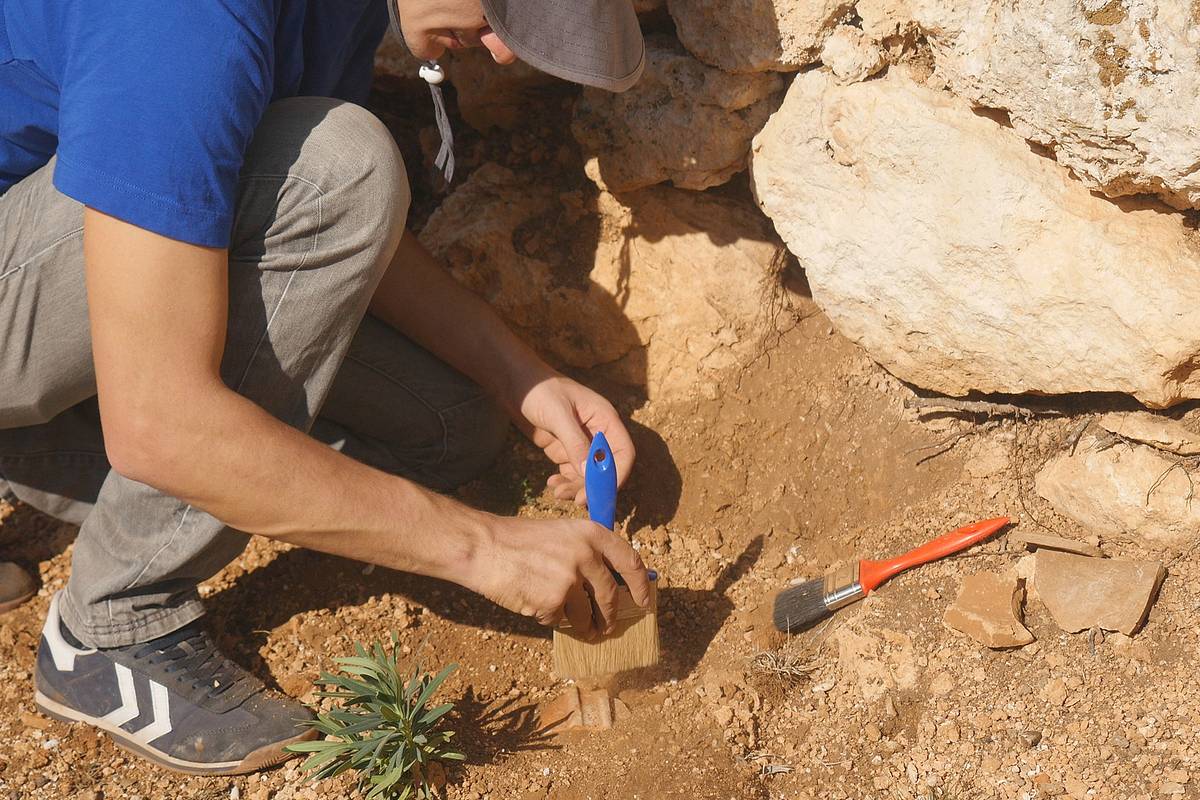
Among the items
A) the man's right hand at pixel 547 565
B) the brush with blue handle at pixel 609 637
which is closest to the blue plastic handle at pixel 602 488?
the brush with blue handle at pixel 609 637

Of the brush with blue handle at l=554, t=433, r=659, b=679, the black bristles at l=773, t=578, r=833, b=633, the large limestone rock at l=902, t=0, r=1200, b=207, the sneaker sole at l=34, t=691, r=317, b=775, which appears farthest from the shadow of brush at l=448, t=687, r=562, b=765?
the large limestone rock at l=902, t=0, r=1200, b=207

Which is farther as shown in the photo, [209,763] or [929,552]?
[929,552]

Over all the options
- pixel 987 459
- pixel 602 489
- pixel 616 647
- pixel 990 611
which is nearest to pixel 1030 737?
pixel 990 611

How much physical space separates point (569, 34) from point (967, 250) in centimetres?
96

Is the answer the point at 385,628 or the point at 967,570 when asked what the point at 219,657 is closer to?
the point at 385,628

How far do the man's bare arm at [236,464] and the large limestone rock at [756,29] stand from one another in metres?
1.11

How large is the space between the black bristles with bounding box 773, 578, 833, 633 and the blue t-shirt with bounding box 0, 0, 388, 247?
55.5 inches

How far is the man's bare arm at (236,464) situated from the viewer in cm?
160

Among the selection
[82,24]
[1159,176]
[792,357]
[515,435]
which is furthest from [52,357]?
[1159,176]

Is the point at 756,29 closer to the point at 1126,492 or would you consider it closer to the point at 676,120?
the point at 676,120

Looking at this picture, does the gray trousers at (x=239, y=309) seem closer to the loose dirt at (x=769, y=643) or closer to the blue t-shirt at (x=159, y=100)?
the blue t-shirt at (x=159, y=100)

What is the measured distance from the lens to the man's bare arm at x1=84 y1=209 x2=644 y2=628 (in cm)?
160

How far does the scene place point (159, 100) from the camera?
155cm

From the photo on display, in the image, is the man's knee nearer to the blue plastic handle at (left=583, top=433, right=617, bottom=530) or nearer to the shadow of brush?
the blue plastic handle at (left=583, top=433, right=617, bottom=530)
